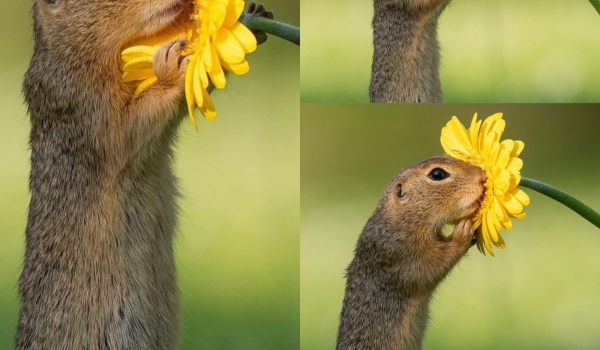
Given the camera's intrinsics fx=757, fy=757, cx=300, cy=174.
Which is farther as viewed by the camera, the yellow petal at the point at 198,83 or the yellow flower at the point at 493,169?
the yellow flower at the point at 493,169

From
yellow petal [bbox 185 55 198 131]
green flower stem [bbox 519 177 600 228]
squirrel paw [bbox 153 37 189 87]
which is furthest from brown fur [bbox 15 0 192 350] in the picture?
green flower stem [bbox 519 177 600 228]

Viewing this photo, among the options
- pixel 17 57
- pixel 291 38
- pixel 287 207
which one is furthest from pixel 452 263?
pixel 17 57

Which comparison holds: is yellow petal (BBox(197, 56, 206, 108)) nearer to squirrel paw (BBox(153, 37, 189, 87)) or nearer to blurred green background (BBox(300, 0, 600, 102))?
squirrel paw (BBox(153, 37, 189, 87))

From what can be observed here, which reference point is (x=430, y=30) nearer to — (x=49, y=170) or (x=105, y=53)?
(x=105, y=53)

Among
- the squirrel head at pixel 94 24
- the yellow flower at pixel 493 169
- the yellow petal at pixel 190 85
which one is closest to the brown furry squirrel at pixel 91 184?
the squirrel head at pixel 94 24

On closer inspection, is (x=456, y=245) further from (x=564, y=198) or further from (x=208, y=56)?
(x=208, y=56)

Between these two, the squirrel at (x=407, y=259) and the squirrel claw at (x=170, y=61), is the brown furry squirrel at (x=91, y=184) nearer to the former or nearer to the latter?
the squirrel claw at (x=170, y=61)

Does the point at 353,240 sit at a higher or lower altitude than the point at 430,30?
lower
